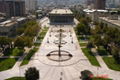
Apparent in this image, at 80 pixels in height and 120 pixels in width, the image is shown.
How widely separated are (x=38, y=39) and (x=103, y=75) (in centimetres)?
4300

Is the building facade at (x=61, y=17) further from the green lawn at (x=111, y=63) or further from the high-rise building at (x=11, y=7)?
the green lawn at (x=111, y=63)

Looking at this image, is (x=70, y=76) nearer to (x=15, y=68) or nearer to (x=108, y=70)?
(x=108, y=70)

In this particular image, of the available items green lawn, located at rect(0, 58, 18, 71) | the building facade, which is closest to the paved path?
green lawn, located at rect(0, 58, 18, 71)

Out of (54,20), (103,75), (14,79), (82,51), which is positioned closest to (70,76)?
(103,75)

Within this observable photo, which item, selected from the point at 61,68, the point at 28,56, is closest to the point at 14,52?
the point at 28,56

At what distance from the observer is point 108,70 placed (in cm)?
4366

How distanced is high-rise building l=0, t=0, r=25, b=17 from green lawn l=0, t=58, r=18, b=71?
95.5 meters

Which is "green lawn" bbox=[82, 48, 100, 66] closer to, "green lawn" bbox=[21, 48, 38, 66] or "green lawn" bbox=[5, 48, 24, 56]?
"green lawn" bbox=[21, 48, 38, 66]

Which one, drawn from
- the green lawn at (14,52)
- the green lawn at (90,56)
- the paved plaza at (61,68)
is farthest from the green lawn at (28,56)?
the green lawn at (90,56)

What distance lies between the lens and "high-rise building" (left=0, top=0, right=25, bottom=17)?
13788 cm

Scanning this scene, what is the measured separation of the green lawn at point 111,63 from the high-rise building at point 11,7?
10707cm

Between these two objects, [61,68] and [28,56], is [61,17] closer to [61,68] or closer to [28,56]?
[28,56]

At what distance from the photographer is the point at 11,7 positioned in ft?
463

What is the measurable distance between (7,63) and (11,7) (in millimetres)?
101554
